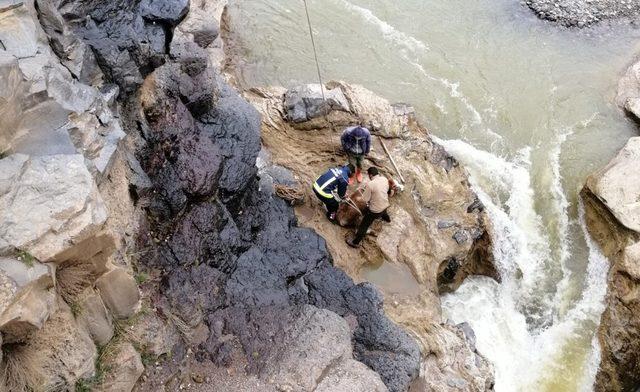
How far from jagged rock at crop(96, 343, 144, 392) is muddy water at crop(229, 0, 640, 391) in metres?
4.25

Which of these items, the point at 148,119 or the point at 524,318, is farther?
the point at 524,318

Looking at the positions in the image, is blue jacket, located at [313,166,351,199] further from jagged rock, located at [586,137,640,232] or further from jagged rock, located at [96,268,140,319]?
jagged rock, located at [586,137,640,232]

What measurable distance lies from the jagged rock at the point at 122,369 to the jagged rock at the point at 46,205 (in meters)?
1.42

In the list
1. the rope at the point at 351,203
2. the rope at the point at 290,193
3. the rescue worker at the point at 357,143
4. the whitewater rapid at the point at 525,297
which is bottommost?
the whitewater rapid at the point at 525,297

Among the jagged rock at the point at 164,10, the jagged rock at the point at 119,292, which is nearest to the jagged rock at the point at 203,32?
the jagged rock at the point at 164,10

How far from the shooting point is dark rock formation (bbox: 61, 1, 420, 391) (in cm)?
665

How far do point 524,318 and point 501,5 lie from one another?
31.9 feet

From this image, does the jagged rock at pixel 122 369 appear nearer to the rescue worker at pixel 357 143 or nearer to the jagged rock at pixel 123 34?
the jagged rock at pixel 123 34

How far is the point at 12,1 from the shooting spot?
5602 mm

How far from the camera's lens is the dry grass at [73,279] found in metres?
5.20

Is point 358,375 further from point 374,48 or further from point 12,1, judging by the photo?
point 374,48

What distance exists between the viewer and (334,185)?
28.8ft

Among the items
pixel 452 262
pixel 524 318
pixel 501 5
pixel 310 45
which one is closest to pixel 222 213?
pixel 452 262

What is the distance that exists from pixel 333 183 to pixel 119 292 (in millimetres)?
3982
